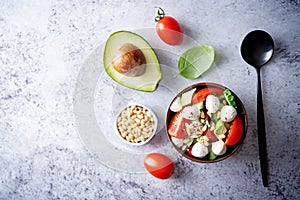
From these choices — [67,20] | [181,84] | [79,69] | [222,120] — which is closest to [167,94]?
[181,84]

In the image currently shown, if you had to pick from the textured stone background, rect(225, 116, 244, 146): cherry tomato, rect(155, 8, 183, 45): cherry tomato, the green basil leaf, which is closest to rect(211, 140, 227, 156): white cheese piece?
rect(225, 116, 244, 146): cherry tomato

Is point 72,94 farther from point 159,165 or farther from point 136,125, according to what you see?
point 159,165

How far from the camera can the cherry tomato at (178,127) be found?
1.25 m

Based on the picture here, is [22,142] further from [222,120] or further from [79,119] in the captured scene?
[222,120]

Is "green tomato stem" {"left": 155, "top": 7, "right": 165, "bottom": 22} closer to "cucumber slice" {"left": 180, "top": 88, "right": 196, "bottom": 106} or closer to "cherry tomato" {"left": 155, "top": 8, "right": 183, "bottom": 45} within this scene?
"cherry tomato" {"left": 155, "top": 8, "right": 183, "bottom": 45}

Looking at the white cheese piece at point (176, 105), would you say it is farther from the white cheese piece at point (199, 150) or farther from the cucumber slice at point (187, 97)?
the white cheese piece at point (199, 150)

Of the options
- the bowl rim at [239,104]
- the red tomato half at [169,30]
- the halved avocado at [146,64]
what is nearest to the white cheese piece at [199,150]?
the bowl rim at [239,104]

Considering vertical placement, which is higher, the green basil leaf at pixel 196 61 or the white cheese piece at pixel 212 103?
the green basil leaf at pixel 196 61

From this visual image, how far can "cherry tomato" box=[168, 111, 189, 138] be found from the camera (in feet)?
4.09

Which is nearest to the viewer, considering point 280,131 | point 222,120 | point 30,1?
point 222,120

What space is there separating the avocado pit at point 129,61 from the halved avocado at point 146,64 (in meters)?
0.02

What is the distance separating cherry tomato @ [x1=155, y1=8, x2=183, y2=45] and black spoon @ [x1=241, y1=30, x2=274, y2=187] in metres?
0.22

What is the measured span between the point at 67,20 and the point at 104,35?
15 cm

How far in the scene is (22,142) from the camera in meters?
1.43
